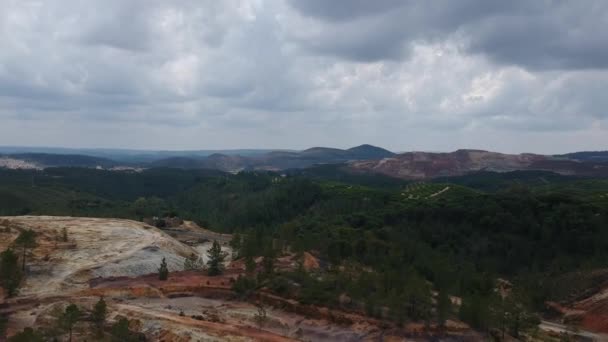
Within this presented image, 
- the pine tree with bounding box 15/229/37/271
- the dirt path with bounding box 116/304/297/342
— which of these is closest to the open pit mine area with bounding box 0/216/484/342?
the dirt path with bounding box 116/304/297/342

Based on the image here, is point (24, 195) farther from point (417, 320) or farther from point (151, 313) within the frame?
point (417, 320)

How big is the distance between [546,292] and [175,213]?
364ft

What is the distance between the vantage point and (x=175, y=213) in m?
163

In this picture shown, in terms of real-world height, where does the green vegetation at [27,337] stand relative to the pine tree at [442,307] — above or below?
above

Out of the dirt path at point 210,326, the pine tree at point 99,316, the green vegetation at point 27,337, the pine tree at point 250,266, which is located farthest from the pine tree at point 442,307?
the green vegetation at point 27,337

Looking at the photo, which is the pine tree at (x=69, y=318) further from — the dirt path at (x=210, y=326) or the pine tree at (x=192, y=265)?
the pine tree at (x=192, y=265)

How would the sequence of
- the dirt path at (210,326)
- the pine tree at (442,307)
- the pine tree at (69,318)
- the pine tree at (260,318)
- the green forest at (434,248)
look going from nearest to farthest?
the pine tree at (69,318) → the dirt path at (210,326) → the pine tree at (260,318) → the pine tree at (442,307) → the green forest at (434,248)

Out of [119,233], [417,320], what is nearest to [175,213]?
[119,233]

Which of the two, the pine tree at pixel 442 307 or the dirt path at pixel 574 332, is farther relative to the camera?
the dirt path at pixel 574 332

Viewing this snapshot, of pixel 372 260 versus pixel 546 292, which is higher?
pixel 372 260

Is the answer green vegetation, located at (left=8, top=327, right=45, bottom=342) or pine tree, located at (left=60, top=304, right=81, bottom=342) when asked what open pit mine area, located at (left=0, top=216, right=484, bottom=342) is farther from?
green vegetation, located at (left=8, top=327, right=45, bottom=342)

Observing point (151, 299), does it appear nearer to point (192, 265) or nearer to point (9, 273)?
point (9, 273)

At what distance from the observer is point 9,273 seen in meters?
61.8

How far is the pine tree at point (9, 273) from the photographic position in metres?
61.0
